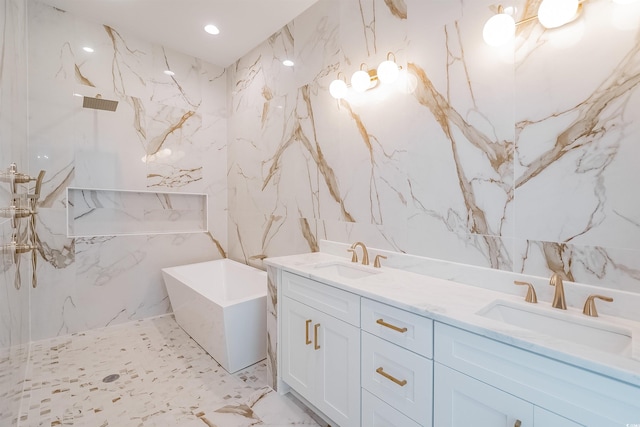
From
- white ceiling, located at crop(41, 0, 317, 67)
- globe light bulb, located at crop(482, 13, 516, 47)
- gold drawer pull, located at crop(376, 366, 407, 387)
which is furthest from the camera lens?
white ceiling, located at crop(41, 0, 317, 67)

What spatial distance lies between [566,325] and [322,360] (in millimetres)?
1157

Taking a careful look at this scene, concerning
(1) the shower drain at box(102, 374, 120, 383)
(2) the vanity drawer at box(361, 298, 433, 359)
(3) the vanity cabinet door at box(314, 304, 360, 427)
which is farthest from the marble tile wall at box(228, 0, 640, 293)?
(1) the shower drain at box(102, 374, 120, 383)

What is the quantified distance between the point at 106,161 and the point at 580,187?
12.4 ft

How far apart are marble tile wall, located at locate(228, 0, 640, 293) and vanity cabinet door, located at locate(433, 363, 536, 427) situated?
25.3 inches

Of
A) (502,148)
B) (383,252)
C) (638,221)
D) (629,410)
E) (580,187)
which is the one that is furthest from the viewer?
(383,252)

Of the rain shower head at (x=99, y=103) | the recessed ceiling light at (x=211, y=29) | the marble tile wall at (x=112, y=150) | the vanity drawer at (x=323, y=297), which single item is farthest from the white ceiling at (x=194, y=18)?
the vanity drawer at (x=323, y=297)

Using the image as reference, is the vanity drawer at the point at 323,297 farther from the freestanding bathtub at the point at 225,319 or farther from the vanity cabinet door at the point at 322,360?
the freestanding bathtub at the point at 225,319

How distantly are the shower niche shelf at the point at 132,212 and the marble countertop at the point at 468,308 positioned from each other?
2.08 meters

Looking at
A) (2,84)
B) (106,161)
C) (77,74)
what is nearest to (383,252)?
(2,84)

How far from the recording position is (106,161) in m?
2.95

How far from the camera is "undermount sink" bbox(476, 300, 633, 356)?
1007 mm

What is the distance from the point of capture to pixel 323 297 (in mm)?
1625

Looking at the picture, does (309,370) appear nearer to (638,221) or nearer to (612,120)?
(638,221)

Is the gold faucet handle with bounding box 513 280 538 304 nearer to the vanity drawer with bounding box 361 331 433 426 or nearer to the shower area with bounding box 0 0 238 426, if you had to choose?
the vanity drawer with bounding box 361 331 433 426
